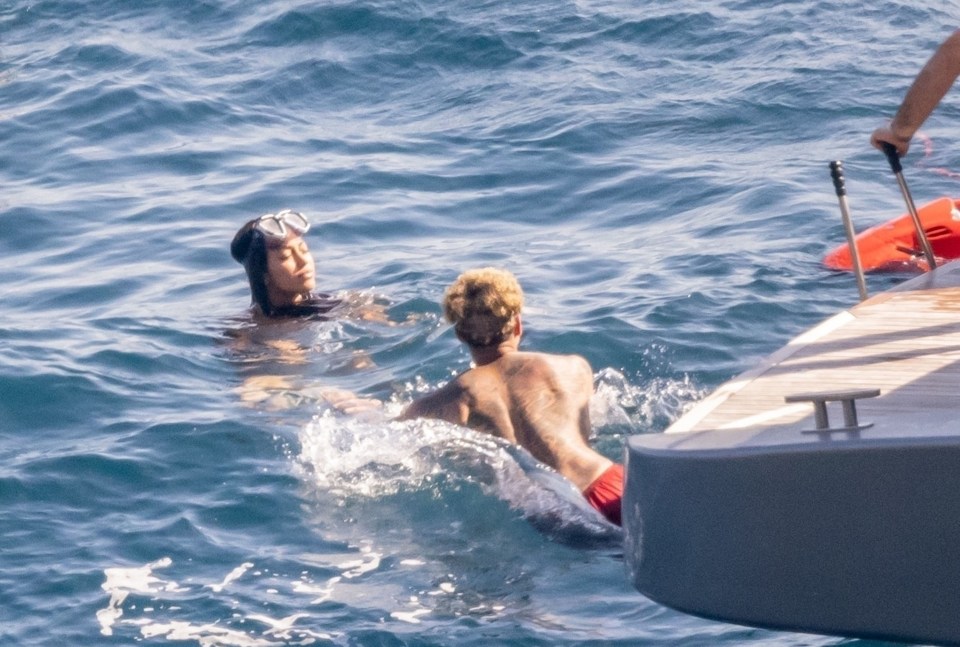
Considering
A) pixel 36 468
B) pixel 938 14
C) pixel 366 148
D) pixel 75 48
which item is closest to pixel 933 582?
pixel 36 468

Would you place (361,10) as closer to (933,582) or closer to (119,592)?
(119,592)

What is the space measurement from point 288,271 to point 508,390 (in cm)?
249

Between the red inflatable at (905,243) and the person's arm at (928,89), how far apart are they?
128 inches

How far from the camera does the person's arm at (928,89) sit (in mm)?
4312

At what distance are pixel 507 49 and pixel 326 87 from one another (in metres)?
1.75

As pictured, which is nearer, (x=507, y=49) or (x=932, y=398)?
(x=932, y=398)

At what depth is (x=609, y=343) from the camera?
7.51 metres

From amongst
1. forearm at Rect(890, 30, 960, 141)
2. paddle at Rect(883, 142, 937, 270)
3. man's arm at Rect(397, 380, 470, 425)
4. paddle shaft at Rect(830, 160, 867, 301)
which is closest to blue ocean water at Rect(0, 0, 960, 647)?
man's arm at Rect(397, 380, 470, 425)

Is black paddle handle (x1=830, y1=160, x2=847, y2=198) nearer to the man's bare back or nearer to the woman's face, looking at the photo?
the man's bare back

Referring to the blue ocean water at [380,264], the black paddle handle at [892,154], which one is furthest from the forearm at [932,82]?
the blue ocean water at [380,264]

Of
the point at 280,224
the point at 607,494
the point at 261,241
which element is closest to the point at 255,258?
the point at 261,241

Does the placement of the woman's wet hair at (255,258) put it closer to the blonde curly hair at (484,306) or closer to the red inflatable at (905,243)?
the blonde curly hair at (484,306)

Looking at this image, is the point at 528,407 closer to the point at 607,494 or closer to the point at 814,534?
the point at 607,494

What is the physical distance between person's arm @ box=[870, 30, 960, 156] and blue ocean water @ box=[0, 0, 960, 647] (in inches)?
63.4
